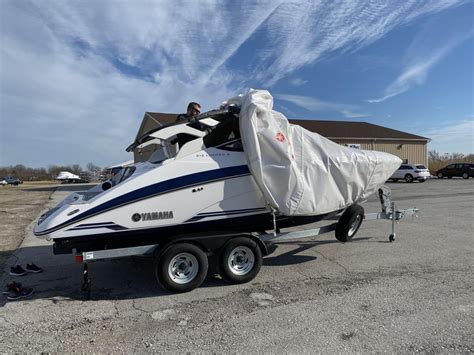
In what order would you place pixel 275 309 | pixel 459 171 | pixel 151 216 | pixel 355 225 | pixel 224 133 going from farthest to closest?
1. pixel 459 171
2. pixel 355 225
3. pixel 224 133
4. pixel 151 216
5. pixel 275 309

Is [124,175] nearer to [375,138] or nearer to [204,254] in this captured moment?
[204,254]

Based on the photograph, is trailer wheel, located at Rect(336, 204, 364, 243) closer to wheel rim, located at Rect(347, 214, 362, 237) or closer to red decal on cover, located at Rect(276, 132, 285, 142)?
wheel rim, located at Rect(347, 214, 362, 237)

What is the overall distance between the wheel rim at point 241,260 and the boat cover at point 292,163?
82 cm

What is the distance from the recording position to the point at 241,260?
19.0ft

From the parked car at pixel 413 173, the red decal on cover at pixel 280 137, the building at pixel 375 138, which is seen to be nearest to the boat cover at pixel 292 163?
the red decal on cover at pixel 280 137

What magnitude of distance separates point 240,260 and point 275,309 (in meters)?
1.23

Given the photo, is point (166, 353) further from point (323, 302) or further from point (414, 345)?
point (414, 345)

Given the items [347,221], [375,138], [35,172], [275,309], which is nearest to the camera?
→ [275,309]

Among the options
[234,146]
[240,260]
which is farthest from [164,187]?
[240,260]

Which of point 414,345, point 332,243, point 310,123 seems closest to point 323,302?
point 414,345

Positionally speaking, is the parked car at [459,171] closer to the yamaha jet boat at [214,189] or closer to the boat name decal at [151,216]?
the yamaha jet boat at [214,189]

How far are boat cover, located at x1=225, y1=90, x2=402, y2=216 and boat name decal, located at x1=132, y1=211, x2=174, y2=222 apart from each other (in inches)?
55.9

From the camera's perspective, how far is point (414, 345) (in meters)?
3.70

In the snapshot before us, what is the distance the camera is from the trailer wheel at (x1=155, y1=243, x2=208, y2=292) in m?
5.19
